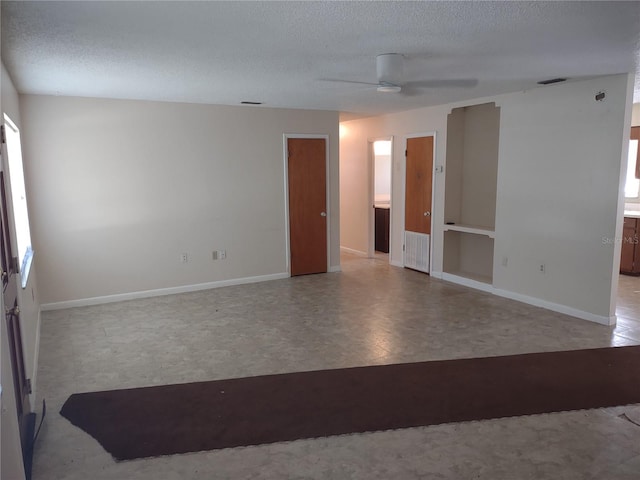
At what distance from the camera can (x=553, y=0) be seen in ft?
7.52

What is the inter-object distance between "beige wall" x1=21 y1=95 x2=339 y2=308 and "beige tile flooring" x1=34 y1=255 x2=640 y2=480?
1.25ft

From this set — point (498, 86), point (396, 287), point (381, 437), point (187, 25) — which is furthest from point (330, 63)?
point (396, 287)

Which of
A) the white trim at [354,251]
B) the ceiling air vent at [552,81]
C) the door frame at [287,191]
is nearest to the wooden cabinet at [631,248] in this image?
the ceiling air vent at [552,81]

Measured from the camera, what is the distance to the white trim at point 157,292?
5.18 metres

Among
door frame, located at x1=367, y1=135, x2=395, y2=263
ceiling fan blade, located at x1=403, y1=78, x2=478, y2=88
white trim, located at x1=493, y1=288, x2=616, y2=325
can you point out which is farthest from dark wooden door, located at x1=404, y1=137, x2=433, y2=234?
ceiling fan blade, located at x1=403, y1=78, x2=478, y2=88

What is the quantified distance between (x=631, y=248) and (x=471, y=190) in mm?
2337

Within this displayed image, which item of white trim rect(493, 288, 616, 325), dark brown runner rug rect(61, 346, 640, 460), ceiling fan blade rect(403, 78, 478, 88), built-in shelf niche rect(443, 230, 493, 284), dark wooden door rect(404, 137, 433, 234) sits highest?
ceiling fan blade rect(403, 78, 478, 88)

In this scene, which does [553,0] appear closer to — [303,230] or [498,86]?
[498,86]

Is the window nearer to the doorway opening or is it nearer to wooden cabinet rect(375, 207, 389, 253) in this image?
the doorway opening

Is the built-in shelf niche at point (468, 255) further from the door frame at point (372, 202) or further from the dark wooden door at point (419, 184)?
the door frame at point (372, 202)

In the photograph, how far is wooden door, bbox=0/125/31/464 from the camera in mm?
2461

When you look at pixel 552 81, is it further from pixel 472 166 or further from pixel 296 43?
pixel 296 43

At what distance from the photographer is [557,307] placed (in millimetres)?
4891

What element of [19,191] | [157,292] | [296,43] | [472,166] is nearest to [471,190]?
[472,166]
